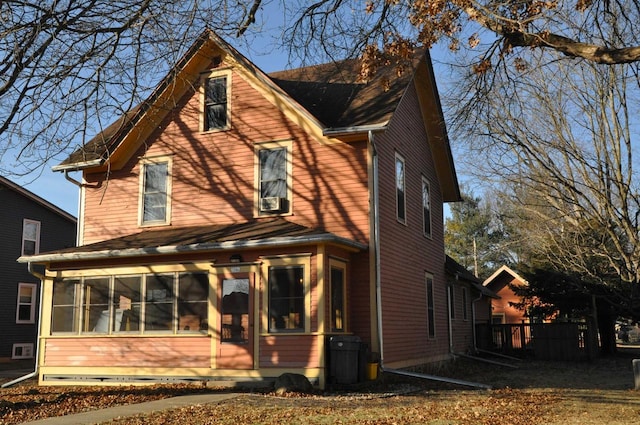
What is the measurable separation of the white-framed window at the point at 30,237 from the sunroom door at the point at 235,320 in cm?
1690

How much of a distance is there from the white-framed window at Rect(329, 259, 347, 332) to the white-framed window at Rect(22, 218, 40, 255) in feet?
60.9

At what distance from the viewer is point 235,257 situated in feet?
49.1

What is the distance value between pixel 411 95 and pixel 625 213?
760 cm

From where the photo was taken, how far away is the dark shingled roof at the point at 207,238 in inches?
567

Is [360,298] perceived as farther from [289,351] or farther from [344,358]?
[289,351]

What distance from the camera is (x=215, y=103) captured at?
18016 mm

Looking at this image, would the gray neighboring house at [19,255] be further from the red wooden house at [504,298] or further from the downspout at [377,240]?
the red wooden house at [504,298]

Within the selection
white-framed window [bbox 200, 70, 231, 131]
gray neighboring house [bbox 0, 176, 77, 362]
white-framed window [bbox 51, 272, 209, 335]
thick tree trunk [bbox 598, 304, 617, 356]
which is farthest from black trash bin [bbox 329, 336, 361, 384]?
thick tree trunk [bbox 598, 304, 617, 356]

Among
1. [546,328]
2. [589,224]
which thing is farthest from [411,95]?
[546,328]

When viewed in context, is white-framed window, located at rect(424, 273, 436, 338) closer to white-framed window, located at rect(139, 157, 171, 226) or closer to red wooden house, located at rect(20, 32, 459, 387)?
red wooden house, located at rect(20, 32, 459, 387)

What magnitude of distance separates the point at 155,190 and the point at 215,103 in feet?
9.73

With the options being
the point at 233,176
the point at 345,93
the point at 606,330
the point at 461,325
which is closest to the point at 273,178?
the point at 233,176

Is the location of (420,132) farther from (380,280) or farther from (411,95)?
(380,280)

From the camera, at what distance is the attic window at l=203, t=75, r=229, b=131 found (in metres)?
17.9
